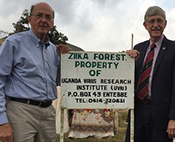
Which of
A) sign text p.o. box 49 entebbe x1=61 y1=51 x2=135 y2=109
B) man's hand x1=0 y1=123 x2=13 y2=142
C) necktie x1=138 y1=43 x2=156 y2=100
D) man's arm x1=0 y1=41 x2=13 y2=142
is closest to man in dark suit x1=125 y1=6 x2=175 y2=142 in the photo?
necktie x1=138 y1=43 x2=156 y2=100

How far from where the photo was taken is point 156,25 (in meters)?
2.38

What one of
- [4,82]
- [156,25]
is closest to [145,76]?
[156,25]

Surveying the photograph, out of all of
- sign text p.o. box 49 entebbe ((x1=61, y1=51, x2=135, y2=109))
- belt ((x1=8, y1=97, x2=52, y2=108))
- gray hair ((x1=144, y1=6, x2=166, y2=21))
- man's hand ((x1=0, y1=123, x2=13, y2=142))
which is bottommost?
man's hand ((x1=0, y1=123, x2=13, y2=142))

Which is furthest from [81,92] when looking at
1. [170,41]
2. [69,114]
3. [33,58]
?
[69,114]

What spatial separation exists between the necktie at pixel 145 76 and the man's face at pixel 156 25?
0.46 ft

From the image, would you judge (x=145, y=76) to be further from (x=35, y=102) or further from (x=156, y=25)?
(x=35, y=102)

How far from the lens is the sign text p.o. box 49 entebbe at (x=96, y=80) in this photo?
227 centimetres

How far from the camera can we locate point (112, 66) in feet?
7.62

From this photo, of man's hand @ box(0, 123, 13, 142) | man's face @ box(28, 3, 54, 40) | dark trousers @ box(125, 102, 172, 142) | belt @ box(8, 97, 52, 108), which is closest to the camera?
man's hand @ box(0, 123, 13, 142)

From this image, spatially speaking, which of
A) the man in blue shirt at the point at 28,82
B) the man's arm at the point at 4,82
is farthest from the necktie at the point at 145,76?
the man's arm at the point at 4,82

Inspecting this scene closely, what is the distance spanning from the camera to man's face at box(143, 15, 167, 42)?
239 cm

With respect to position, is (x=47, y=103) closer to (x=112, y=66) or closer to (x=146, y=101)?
(x=112, y=66)

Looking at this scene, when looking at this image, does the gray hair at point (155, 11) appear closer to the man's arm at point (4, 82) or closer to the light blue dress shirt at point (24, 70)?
the light blue dress shirt at point (24, 70)

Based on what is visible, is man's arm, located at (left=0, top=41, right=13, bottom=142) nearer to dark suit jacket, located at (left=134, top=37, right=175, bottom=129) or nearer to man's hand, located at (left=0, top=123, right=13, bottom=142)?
man's hand, located at (left=0, top=123, right=13, bottom=142)
